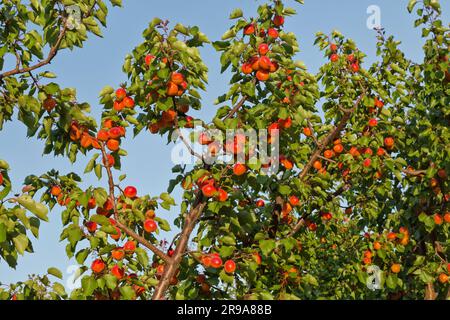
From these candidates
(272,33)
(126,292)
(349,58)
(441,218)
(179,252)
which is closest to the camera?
(126,292)

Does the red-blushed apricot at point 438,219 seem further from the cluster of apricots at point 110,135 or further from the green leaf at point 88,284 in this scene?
the green leaf at point 88,284

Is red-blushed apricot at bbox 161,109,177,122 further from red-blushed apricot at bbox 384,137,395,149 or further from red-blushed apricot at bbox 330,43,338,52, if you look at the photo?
red-blushed apricot at bbox 330,43,338,52

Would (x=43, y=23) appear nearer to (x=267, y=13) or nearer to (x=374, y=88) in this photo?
(x=267, y=13)

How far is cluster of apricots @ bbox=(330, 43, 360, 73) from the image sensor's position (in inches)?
369

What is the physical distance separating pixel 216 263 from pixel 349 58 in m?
5.68

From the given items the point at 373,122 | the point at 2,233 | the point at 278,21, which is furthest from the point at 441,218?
the point at 2,233

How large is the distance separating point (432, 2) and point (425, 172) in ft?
9.09

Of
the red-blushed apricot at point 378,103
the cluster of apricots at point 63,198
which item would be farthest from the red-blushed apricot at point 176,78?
the red-blushed apricot at point 378,103

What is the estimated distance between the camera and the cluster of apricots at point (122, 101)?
559cm

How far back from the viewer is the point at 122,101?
566 cm

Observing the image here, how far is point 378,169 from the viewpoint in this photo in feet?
27.9

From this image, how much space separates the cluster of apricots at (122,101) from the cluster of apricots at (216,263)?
1.75 metres

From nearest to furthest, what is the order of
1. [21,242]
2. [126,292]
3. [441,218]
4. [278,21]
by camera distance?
[21,242] → [126,292] → [278,21] → [441,218]

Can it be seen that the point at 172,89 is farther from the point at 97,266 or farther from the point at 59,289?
the point at 59,289
